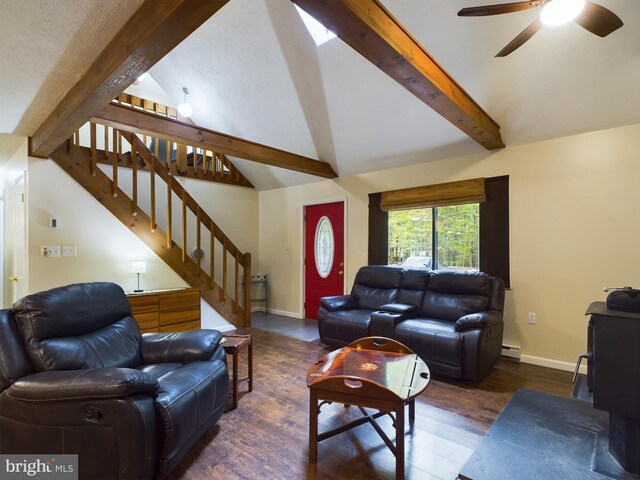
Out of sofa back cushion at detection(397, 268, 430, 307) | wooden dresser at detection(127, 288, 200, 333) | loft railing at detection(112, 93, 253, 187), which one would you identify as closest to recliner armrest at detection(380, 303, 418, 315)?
sofa back cushion at detection(397, 268, 430, 307)

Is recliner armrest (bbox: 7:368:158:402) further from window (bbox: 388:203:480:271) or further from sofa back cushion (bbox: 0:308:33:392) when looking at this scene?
window (bbox: 388:203:480:271)

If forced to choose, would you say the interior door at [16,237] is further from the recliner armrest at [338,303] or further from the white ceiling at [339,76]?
the recliner armrest at [338,303]

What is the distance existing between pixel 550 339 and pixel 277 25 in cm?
435

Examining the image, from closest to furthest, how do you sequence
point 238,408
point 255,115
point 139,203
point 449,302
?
1. point 238,408
2. point 449,302
3. point 255,115
4. point 139,203

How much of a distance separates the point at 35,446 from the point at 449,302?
3559mm

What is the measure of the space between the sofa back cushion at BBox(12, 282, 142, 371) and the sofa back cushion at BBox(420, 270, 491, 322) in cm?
301

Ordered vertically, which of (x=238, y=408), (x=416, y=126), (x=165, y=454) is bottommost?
(x=238, y=408)

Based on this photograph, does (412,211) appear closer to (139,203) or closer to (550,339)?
(550,339)

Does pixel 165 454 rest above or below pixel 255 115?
below

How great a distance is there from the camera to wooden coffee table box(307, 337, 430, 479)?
67.9 inches

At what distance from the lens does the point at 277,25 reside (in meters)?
3.27

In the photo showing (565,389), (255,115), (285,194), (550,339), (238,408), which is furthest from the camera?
(285,194)

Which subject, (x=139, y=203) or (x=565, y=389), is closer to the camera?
(x=565, y=389)

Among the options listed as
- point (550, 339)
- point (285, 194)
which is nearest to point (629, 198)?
point (550, 339)
